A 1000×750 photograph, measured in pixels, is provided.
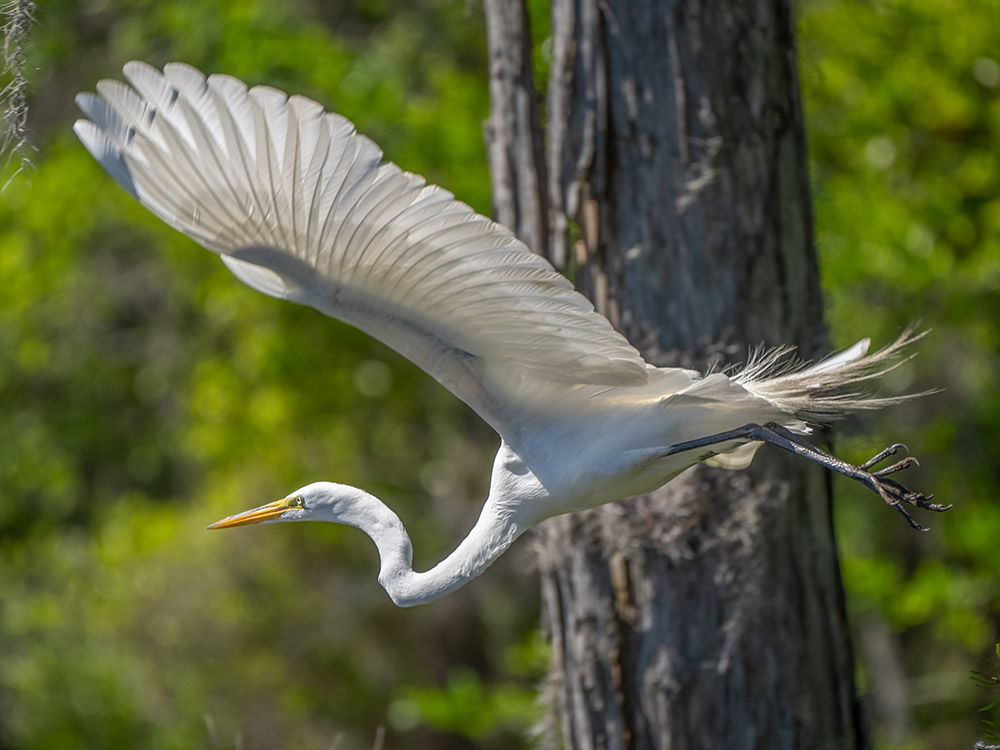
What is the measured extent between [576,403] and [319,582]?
4732 mm

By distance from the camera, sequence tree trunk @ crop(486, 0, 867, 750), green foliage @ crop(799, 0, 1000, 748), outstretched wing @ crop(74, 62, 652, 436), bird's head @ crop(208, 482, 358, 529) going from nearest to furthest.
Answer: outstretched wing @ crop(74, 62, 652, 436) → bird's head @ crop(208, 482, 358, 529) → tree trunk @ crop(486, 0, 867, 750) → green foliage @ crop(799, 0, 1000, 748)

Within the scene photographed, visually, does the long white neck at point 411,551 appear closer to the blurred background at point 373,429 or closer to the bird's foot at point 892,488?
the bird's foot at point 892,488

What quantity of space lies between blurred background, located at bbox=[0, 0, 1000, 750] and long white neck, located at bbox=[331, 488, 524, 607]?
3208 mm

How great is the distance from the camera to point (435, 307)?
205cm

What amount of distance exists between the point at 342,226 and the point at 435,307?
0.81 feet

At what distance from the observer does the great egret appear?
1818mm

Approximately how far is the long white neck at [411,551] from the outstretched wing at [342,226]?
0.30 meters

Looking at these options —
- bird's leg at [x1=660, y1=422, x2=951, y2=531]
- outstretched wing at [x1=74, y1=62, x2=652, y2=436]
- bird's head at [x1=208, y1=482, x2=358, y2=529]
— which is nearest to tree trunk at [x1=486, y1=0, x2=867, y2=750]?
bird's leg at [x1=660, y1=422, x2=951, y2=531]

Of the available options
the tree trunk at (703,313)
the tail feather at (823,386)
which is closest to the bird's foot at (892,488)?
the tail feather at (823,386)

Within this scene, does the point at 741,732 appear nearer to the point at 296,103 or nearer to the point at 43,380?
the point at 296,103

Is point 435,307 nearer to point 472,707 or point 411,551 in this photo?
point 411,551

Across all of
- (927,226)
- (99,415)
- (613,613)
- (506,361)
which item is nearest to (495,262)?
(506,361)

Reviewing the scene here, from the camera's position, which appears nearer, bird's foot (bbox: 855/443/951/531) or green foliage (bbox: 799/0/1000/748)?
bird's foot (bbox: 855/443/951/531)

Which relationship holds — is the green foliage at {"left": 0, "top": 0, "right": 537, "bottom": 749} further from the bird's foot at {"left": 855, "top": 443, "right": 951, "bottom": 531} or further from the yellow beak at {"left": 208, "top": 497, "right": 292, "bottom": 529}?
the bird's foot at {"left": 855, "top": 443, "right": 951, "bottom": 531}
